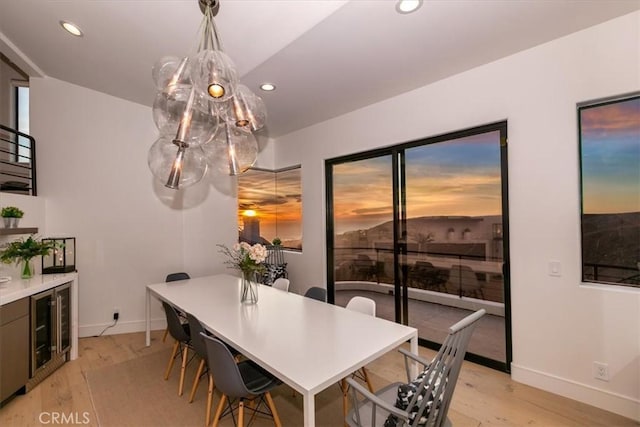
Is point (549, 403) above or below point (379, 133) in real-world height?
below

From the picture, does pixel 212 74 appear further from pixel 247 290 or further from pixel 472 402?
pixel 472 402

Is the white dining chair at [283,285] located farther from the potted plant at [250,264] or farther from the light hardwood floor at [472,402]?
the light hardwood floor at [472,402]

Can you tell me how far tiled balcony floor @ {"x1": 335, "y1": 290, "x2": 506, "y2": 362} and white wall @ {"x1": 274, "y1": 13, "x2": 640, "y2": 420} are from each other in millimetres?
262

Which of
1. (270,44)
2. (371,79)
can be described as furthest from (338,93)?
(270,44)

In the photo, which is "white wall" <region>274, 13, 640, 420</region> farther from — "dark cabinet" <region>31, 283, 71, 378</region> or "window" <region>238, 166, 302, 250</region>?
"dark cabinet" <region>31, 283, 71, 378</region>

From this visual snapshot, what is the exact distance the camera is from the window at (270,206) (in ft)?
17.2

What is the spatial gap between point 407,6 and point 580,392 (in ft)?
10.6

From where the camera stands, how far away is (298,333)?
1.98 metres

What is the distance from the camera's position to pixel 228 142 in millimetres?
2434

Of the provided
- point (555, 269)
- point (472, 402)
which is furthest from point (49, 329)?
point (555, 269)

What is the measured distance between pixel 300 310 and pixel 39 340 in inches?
101

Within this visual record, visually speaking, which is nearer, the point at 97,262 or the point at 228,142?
the point at 228,142

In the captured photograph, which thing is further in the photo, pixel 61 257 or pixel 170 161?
pixel 61 257

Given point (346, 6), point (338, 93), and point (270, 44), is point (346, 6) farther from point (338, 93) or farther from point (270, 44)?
point (338, 93)
